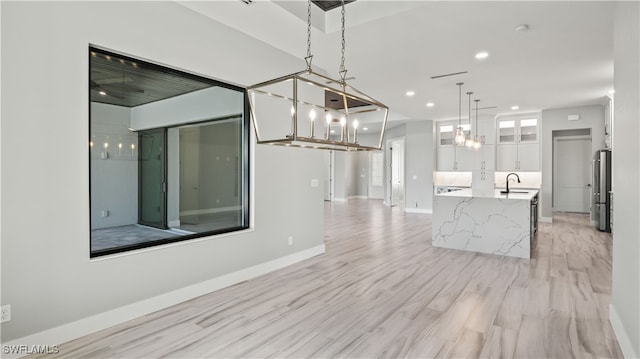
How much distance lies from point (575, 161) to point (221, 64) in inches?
421

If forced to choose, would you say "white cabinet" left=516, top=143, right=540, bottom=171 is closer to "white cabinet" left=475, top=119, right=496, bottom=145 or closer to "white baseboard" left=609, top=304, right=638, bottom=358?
"white cabinet" left=475, top=119, right=496, bottom=145

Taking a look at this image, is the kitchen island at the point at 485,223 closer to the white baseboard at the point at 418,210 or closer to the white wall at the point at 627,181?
the white wall at the point at 627,181

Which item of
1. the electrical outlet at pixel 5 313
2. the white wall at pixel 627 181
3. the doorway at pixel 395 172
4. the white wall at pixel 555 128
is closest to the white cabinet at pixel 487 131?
the white wall at pixel 555 128

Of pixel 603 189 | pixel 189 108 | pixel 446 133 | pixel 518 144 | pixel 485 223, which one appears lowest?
pixel 485 223

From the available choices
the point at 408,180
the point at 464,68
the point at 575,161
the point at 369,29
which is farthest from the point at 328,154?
the point at 369,29

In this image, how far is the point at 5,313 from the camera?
Answer: 2.25m

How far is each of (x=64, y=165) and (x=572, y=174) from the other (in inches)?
475

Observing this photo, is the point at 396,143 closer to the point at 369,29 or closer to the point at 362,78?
the point at 362,78

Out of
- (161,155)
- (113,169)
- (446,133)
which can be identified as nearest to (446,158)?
(446,133)

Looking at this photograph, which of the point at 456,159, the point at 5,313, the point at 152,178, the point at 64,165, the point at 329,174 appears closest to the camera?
the point at 5,313

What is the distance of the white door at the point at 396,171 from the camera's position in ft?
41.0

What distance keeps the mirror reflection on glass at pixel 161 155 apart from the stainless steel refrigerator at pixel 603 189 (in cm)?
749

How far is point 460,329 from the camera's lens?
2.74 metres

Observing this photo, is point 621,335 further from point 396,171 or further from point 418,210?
point 396,171
